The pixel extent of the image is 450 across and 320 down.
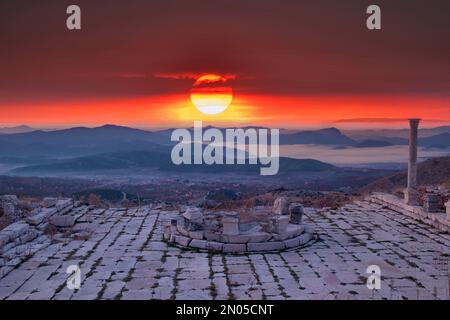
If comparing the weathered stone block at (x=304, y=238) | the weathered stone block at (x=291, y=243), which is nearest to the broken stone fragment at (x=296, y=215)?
the weathered stone block at (x=304, y=238)

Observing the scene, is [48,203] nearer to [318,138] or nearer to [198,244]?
[198,244]

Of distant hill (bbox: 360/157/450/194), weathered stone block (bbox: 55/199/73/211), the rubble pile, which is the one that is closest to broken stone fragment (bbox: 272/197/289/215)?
the rubble pile

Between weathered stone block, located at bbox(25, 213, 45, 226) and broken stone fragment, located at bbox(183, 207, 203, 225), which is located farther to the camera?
weathered stone block, located at bbox(25, 213, 45, 226)

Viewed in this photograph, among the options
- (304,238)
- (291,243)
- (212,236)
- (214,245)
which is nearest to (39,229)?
(212,236)

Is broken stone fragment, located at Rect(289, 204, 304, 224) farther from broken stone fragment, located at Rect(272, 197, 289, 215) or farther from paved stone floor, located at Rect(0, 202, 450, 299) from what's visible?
broken stone fragment, located at Rect(272, 197, 289, 215)

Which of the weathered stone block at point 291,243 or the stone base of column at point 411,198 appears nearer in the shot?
the weathered stone block at point 291,243

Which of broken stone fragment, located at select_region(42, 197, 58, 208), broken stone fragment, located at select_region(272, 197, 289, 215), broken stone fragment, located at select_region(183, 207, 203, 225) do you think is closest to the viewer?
broken stone fragment, located at select_region(183, 207, 203, 225)

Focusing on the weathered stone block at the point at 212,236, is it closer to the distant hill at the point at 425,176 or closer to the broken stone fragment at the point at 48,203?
the broken stone fragment at the point at 48,203
